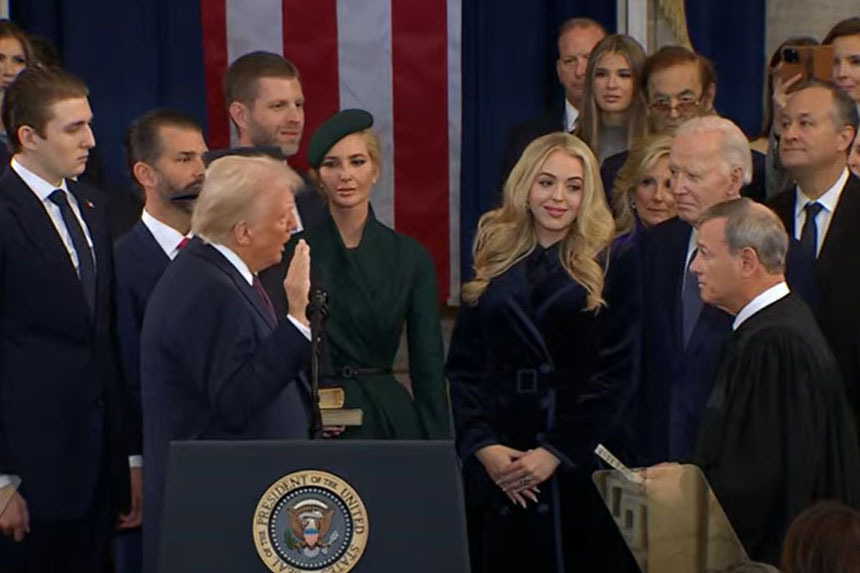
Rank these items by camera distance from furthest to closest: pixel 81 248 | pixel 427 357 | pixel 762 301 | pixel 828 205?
pixel 828 205 < pixel 427 357 < pixel 81 248 < pixel 762 301

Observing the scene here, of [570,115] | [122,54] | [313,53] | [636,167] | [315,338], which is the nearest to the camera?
[315,338]

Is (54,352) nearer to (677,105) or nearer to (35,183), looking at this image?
(35,183)

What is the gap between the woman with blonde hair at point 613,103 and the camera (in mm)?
7188

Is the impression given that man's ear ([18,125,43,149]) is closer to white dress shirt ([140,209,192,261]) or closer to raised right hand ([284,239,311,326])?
white dress shirt ([140,209,192,261])

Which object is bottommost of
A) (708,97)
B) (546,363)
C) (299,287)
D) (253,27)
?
(546,363)

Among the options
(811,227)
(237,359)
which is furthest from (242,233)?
(811,227)

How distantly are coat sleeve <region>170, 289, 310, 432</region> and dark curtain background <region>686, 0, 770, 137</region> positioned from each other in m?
4.25

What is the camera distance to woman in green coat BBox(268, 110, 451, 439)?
19.9ft

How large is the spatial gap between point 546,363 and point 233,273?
1360 millimetres

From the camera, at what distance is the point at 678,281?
20.1ft

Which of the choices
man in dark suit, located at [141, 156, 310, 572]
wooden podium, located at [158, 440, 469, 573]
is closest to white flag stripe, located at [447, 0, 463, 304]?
man in dark suit, located at [141, 156, 310, 572]

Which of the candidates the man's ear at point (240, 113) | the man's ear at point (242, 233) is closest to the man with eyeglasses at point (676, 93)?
the man's ear at point (240, 113)

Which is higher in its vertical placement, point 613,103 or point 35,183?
point 613,103

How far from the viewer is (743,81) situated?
8.62m
